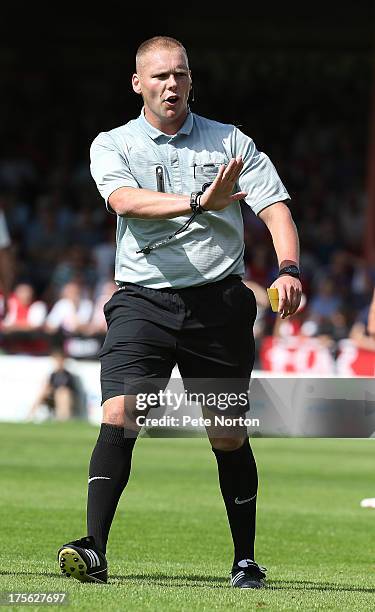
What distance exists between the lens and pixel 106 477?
6.71 meters

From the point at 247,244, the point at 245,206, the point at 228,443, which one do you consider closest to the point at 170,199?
the point at 228,443

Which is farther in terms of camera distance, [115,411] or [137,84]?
[137,84]

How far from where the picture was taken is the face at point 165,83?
677cm

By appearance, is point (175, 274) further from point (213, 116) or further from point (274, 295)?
point (213, 116)

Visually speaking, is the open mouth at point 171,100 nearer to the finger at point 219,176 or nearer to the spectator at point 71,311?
the finger at point 219,176

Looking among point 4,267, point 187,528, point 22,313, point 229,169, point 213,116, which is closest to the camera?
point 229,169

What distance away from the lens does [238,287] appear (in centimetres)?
698

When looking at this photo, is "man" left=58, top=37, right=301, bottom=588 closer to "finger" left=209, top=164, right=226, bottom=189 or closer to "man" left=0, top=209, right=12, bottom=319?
"finger" left=209, top=164, right=226, bottom=189

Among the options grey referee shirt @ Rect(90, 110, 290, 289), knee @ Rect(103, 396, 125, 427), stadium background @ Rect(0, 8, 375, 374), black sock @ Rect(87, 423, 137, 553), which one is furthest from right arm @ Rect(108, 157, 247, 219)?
stadium background @ Rect(0, 8, 375, 374)

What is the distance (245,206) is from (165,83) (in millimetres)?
20524

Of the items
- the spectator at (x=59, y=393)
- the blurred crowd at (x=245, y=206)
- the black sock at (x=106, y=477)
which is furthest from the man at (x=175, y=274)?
the spectator at (x=59, y=393)

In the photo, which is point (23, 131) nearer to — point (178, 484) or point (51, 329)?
point (51, 329)

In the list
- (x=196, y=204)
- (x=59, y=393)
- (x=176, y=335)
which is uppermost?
(x=196, y=204)

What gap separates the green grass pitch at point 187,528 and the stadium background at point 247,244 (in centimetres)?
2
